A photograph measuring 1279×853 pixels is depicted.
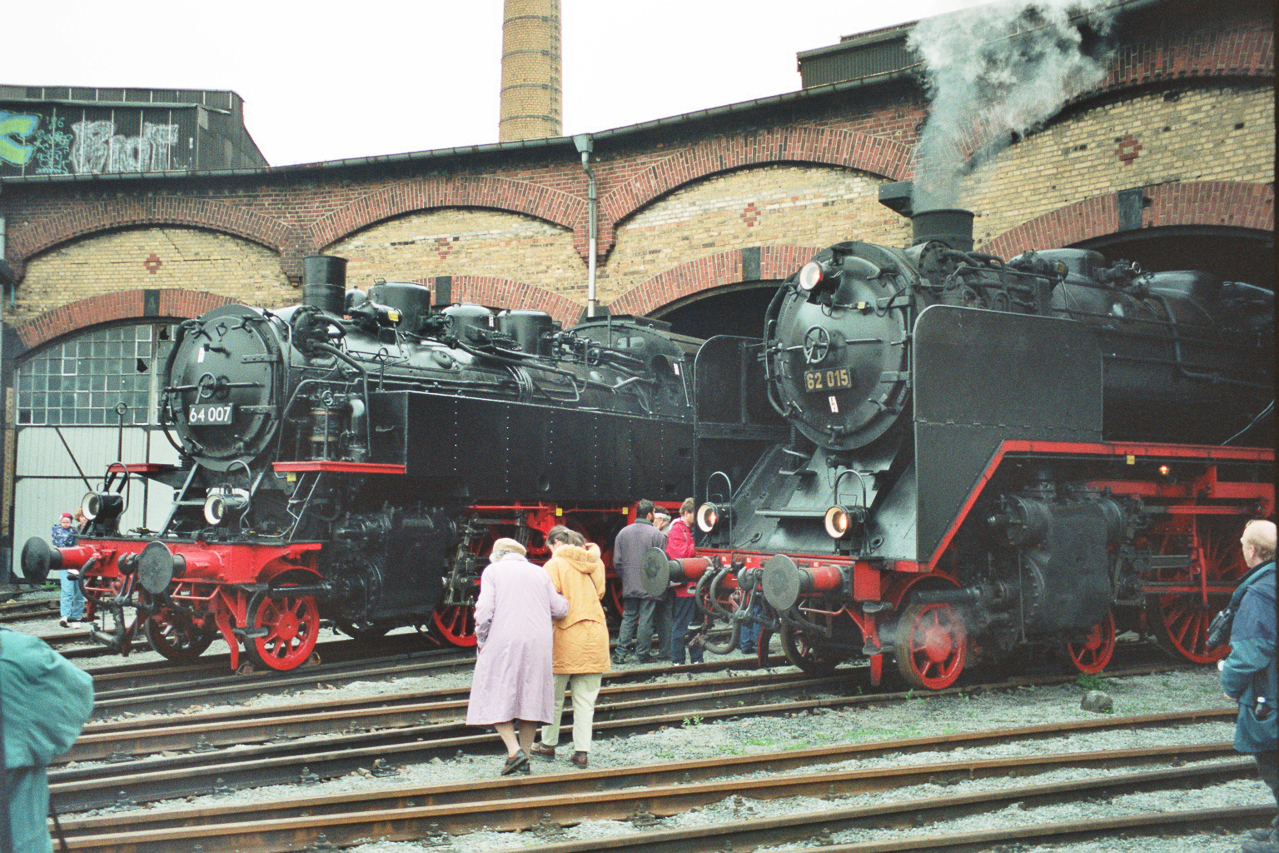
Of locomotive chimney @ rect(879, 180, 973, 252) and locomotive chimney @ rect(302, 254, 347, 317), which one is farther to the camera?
locomotive chimney @ rect(302, 254, 347, 317)

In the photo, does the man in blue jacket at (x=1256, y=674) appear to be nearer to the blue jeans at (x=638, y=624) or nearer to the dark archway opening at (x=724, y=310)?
the blue jeans at (x=638, y=624)

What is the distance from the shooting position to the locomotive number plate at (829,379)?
25.0 feet

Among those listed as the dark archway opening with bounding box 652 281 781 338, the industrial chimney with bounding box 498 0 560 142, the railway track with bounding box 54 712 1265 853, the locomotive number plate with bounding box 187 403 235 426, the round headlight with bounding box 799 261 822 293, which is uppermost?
the industrial chimney with bounding box 498 0 560 142

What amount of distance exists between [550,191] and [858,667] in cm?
914

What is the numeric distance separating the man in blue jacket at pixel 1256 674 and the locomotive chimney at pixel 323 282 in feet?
25.2

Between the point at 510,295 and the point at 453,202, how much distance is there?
1.69 metres

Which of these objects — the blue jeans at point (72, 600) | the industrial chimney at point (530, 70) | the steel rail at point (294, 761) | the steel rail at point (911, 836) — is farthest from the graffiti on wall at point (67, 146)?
the steel rail at point (911, 836)

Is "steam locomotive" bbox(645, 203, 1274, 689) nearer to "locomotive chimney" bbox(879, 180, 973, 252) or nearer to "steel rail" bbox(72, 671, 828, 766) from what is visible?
"locomotive chimney" bbox(879, 180, 973, 252)

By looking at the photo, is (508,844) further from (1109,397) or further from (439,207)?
(439,207)

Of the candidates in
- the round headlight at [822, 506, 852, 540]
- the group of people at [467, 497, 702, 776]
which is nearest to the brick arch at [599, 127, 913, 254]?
the round headlight at [822, 506, 852, 540]

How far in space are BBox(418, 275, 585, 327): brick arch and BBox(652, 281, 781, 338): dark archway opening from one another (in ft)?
4.44

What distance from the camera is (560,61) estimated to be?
28797 millimetres

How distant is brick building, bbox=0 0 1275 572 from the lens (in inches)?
415

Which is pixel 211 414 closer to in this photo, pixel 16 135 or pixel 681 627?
pixel 681 627
